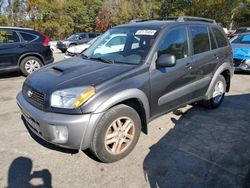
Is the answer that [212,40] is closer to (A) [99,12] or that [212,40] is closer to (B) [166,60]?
(B) [166,60]

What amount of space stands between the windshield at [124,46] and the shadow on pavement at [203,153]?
137 centimetres

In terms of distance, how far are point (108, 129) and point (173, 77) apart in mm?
1392

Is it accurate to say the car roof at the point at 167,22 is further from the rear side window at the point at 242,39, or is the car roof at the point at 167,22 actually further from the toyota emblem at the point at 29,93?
the rear side window at the point at 242,39

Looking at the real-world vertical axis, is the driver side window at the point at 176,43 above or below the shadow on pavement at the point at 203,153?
above

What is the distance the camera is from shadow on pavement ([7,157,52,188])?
2.93 meters

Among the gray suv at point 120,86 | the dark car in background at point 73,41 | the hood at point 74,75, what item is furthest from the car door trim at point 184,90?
the dark car in background at point 73,41

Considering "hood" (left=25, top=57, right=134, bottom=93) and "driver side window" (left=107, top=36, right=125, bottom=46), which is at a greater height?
"driver side window" (left=107, top=36, right=125, bottom=46)

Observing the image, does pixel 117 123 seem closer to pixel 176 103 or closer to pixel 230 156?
pixel 176 103

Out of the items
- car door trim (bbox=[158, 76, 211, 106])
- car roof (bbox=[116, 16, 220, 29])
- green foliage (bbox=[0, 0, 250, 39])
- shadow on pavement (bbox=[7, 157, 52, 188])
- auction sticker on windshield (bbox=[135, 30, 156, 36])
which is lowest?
shadow on pavement (bbox=[7, 157, 52, 188])

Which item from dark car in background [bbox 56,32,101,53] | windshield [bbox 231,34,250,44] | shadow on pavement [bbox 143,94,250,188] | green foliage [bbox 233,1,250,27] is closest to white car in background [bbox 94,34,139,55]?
shadow on pavement [bbox 143,94,250,188]

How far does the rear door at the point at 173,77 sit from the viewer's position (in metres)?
3.72

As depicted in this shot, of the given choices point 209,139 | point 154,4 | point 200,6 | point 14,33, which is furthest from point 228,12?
point 209,139

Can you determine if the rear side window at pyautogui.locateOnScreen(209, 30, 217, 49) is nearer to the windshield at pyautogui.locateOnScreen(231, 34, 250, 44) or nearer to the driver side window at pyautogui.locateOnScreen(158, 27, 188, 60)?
the driver side window at pyautogui.locateOnScreen(158, 27, 188, 60)

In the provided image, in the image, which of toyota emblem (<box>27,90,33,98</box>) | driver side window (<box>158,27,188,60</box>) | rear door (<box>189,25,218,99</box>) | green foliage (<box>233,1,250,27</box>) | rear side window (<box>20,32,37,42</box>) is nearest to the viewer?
toyota emblem (<box>27,90,33,98</box>)
